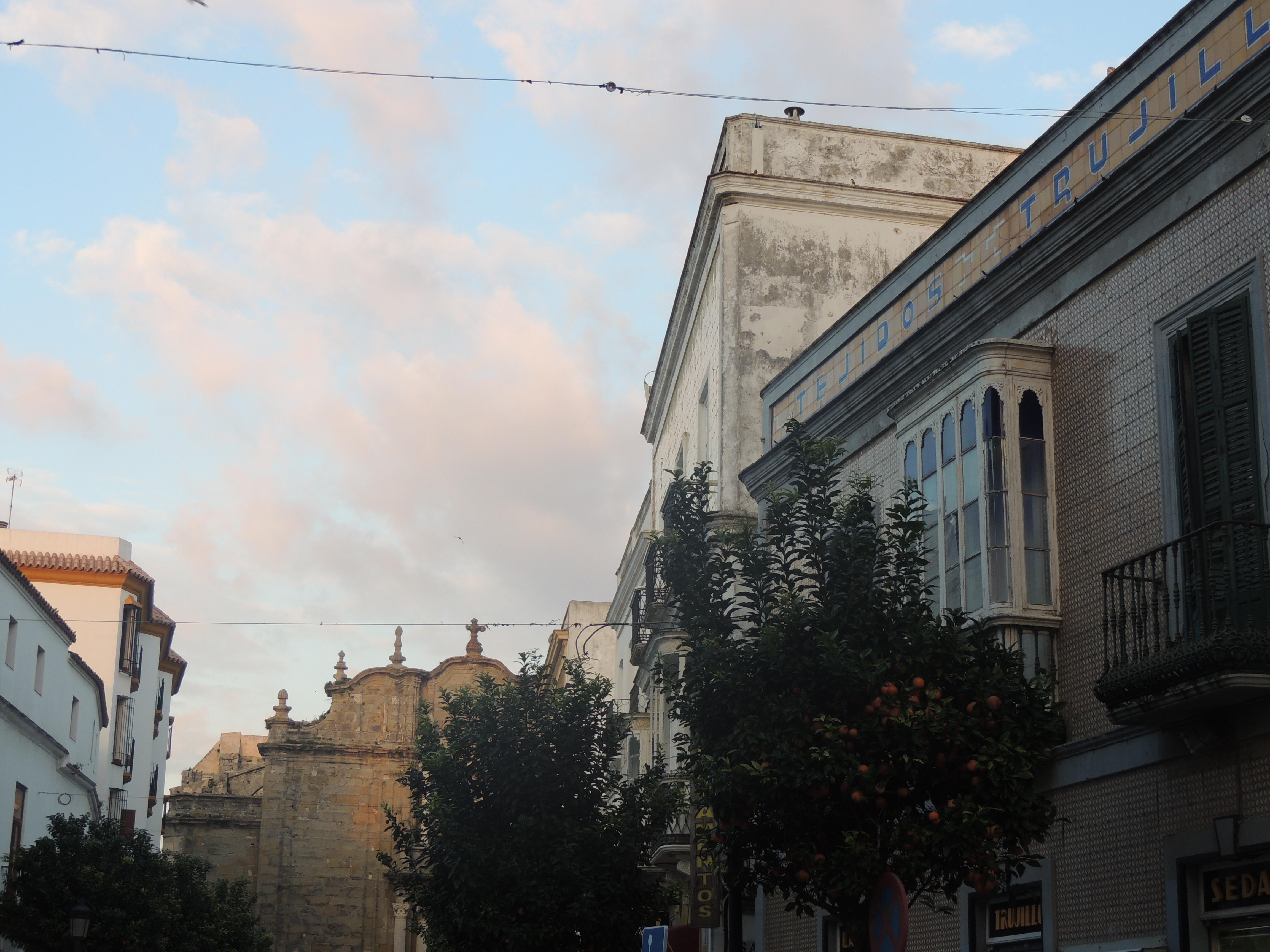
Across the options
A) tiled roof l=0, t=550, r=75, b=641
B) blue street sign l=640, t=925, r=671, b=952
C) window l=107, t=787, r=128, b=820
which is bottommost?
blue street sign l=640, t=925, r=671, b=952

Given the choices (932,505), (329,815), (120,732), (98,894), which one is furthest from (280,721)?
(932,505)

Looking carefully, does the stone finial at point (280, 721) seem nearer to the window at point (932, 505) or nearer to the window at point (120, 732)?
the window at point (120, 732)

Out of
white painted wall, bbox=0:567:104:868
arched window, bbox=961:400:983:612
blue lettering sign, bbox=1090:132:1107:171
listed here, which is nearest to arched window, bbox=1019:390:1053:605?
arched window, bbox=961:400:983:612

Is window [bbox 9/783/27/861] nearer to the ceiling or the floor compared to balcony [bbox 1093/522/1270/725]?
nearer to the floor

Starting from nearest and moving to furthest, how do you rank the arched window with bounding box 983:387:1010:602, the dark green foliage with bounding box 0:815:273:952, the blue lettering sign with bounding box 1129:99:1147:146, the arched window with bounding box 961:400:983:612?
the blue lettering sign with bounding box 1129:99:1147:146 → the arched window with bounding box 983:387:1010:602 → the arched window with bounding box 961:400:983:612 → the dark green foliage with bounding box 0:815:273:952

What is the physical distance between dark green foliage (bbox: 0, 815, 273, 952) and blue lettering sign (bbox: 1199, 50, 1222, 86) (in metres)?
19.7

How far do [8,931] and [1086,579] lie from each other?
1877 cm

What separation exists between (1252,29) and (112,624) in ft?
109

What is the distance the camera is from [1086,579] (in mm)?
11297

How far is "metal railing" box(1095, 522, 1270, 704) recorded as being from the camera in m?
8.87

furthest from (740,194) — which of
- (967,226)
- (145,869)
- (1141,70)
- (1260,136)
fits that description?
(145,869)

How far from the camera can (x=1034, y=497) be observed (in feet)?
39.2

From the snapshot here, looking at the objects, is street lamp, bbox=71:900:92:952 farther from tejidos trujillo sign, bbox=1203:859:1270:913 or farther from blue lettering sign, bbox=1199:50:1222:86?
blue lettering sign, bbox=1199:50:1222:86

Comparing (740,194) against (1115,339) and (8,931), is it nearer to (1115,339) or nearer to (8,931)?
(1115,339)
